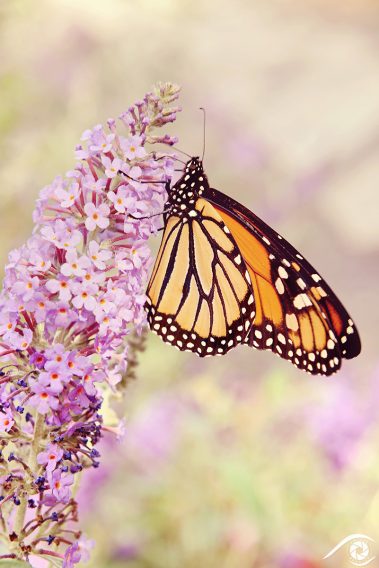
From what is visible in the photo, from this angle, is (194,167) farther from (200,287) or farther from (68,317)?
(68,317)

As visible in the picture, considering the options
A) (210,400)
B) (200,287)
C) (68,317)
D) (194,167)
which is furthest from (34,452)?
(210,400)

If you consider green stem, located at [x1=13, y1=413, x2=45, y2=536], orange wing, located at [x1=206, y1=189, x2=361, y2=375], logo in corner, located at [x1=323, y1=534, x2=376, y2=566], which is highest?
orange wing, located at [x1=206, y1=189, x2=361, y2=375]

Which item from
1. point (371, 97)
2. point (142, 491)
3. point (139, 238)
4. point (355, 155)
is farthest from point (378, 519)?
point (371, 97)

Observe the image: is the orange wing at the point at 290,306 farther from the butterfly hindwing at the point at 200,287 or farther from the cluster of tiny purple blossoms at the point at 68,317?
the cluster of tiny purple blossoms at the point at 68,317

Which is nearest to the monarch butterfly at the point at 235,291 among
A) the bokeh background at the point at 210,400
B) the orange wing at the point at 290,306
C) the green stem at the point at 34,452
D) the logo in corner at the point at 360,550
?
the orange wing at the point at 290,306

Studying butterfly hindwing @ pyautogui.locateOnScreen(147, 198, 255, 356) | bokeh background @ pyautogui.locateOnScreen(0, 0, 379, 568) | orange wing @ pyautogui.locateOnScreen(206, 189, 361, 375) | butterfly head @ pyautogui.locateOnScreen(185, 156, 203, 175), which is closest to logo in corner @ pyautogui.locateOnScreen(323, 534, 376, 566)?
bokeh background @ pyautogui.locateOnScreen(0, 0, 379, 568)

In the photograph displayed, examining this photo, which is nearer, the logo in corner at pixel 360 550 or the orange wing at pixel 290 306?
the orange wing at pixel 290 306

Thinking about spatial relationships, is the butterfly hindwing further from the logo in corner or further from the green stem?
the logo in corner

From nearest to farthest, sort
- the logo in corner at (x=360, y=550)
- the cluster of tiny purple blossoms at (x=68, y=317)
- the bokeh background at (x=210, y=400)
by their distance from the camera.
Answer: the cluster of tiny purple blossoms at (x=68, y=317) < the logo in corner at (x=360, y=550) < the bokeh background at (x=210, y=400)
